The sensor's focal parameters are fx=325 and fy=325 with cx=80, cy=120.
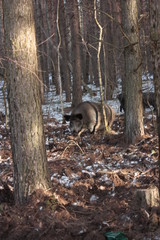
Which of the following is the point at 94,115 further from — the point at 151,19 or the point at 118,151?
the point at 151,19

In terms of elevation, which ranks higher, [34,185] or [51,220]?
[34,185]

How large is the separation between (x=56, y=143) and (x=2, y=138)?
2.44 meters

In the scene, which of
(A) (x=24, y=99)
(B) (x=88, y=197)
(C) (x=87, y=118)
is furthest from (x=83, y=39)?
(B) (x=88, y=197)

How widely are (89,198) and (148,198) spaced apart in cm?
131

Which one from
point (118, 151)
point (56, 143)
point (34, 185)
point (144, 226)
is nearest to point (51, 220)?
point (34, 185)

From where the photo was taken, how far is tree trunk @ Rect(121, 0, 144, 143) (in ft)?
28.4

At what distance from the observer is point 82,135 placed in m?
11.2

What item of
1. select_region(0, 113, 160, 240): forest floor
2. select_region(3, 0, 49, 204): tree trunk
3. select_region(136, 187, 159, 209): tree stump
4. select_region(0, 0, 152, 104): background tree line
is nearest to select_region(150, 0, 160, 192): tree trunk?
select_region(136, 187, 159, 209): tree stump

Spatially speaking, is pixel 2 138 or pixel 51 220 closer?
pixel 51 220

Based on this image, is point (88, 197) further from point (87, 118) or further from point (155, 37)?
point (87, 118)

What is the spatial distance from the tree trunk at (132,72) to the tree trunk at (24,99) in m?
3.93

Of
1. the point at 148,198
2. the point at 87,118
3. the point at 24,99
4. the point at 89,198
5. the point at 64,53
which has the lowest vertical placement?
the point at 89,198

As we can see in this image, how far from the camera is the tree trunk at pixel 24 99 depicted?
523cm

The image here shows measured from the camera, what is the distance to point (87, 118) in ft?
37.1
